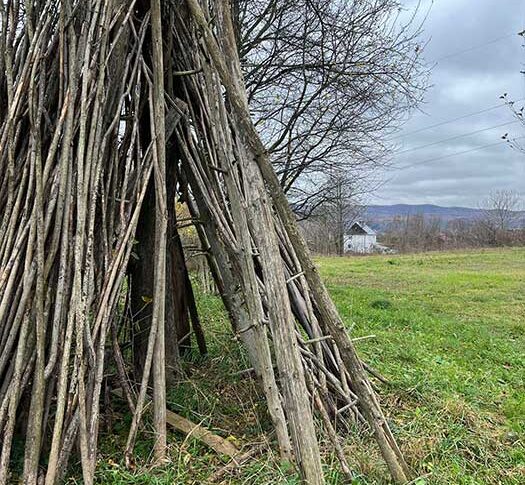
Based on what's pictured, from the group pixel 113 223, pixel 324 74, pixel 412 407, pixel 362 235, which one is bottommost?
pixel 412 407

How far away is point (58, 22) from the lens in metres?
2.53

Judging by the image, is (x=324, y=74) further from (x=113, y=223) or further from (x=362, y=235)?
(x=362, y=235)

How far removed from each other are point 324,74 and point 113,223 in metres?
4.57

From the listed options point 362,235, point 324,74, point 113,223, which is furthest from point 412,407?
point 362,235

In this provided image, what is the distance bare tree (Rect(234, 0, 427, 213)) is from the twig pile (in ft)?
10.8

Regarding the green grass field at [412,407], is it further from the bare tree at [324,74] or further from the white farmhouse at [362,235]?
the white farmhouse at [362,235]

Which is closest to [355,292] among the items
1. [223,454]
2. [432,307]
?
[432,307]

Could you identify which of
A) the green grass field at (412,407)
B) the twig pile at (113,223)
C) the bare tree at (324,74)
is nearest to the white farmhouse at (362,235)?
the bare tree at (324,74)

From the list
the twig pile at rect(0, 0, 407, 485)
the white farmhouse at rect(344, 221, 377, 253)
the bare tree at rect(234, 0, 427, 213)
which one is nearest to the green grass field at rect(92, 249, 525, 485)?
the twig pile at rect(0, 0, 407, 485)

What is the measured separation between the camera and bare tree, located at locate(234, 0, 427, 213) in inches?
241

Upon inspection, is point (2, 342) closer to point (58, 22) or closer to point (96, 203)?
point (96, 203)

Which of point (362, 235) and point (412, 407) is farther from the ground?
point (362, 235)

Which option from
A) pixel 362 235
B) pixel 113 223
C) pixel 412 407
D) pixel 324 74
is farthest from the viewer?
pixel 362 235

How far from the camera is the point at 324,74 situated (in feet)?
20.7
